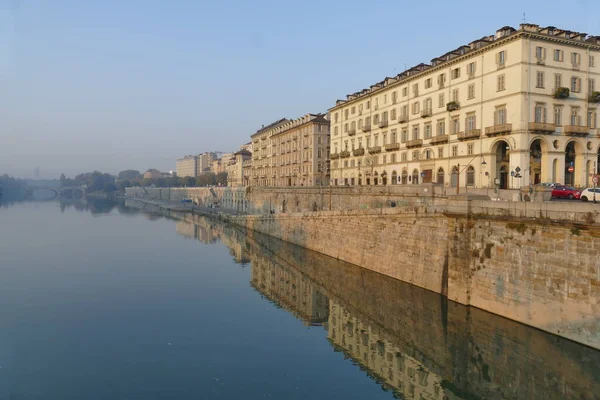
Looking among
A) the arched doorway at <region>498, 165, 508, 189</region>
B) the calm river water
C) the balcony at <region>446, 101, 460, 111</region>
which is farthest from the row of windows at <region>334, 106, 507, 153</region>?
the calm river water

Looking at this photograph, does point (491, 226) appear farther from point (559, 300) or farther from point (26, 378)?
point (26, 378)

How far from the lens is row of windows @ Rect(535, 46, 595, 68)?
39.4 metres

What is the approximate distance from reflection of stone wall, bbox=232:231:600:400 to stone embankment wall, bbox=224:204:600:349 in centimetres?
90

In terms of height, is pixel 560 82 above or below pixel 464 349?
above

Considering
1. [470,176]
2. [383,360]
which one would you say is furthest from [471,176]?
[383,360]

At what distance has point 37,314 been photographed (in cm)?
2591

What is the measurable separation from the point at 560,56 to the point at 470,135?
11163 mm

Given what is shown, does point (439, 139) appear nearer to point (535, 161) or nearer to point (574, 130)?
point (535, 161)

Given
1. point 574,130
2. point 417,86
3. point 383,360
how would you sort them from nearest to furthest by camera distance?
point 383,360, point 574,130, point 417,86

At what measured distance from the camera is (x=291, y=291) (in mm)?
33281

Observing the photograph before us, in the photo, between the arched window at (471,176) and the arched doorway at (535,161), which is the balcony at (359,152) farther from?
the arched doorway at (535,161)

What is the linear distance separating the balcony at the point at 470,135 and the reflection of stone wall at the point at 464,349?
21.9 meters

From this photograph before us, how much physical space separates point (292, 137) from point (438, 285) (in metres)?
66.7

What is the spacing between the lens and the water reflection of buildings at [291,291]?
2775cm
